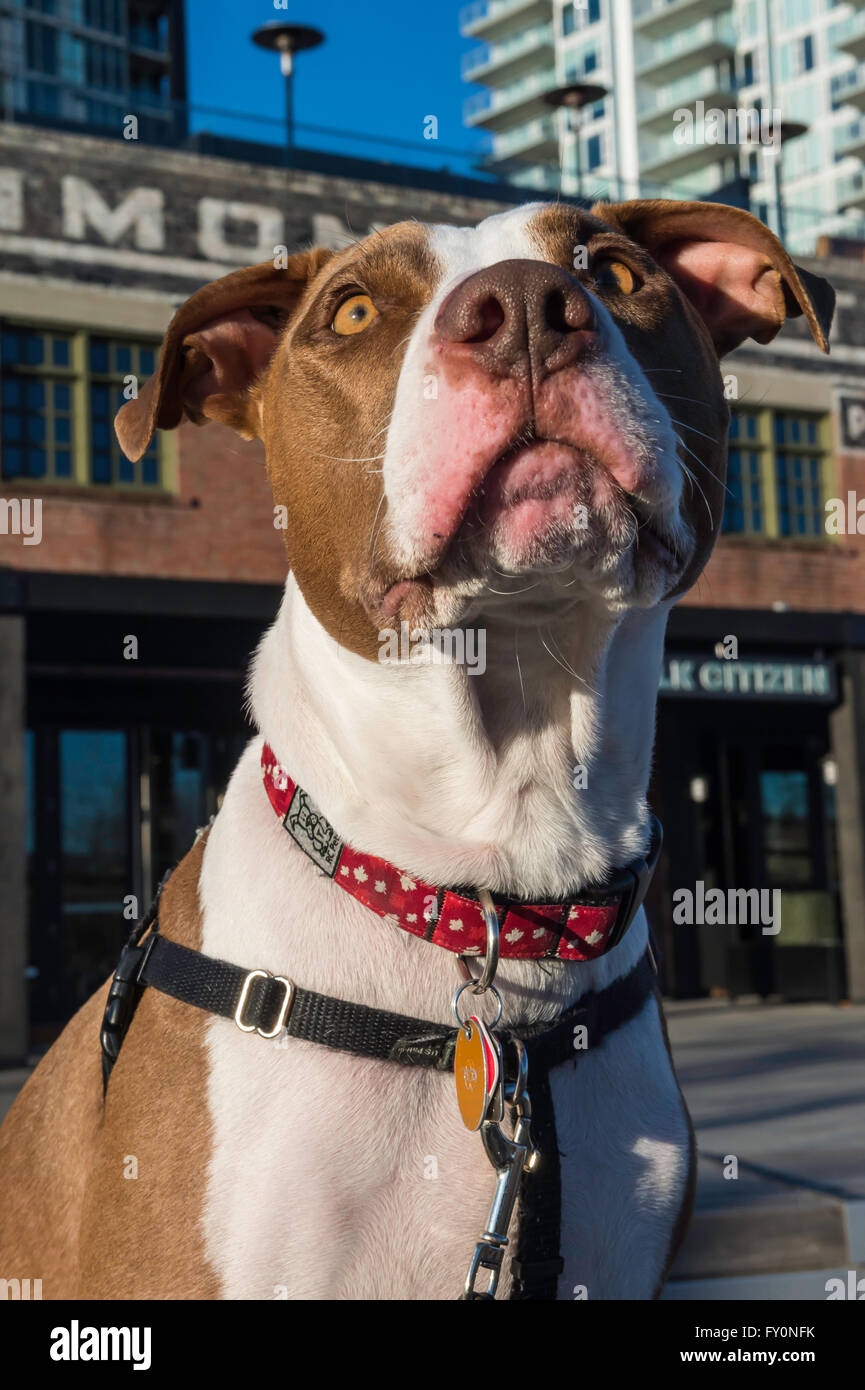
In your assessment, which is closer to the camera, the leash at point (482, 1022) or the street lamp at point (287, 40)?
the leash at point (482, 1022)

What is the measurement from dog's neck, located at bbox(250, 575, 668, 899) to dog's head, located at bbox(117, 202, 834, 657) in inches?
4.1

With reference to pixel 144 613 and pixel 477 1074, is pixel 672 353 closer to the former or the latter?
pixel 477 1074

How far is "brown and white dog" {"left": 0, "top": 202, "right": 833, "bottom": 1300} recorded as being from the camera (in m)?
2.19

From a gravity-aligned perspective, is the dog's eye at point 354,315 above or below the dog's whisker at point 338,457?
above

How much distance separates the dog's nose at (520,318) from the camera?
213 cm

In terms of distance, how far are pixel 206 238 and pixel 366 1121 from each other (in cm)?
1157

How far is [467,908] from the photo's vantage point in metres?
2.32

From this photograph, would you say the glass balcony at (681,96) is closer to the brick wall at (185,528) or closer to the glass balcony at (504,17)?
the glass balcony at (504,17)

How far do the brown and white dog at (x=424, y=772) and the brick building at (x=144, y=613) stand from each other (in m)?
8.31

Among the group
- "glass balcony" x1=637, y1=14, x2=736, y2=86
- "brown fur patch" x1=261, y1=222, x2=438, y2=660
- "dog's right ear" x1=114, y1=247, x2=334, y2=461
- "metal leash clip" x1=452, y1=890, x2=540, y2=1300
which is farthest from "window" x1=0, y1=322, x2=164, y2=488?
"glass balcony" x1=637, y1=14, x2=736, y2=86

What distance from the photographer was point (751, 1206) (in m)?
5.36

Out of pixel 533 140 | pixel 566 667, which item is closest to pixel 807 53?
pixel 533 140

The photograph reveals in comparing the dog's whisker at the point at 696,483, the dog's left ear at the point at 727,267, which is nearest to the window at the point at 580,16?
the dog's left ear at the point at 727,267

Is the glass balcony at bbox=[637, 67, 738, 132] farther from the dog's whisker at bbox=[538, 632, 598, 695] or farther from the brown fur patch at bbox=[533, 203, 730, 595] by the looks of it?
the dog's whisker at bbox=[538, 632, 598, 695]
